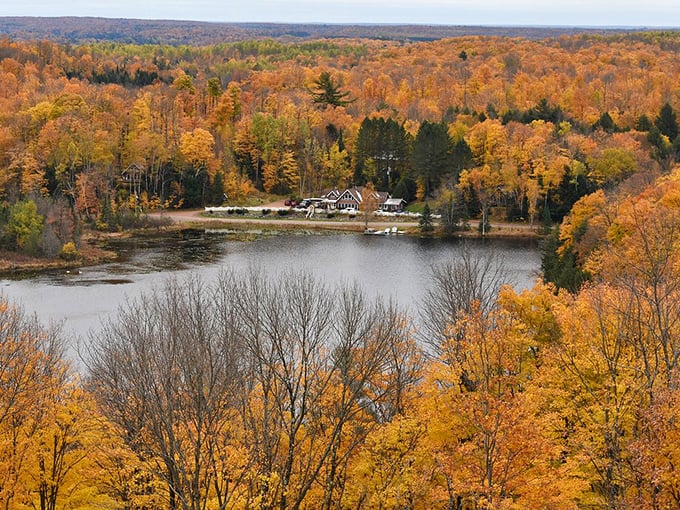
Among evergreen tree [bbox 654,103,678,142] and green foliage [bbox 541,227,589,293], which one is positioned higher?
evergreen tree [bbox 654,103,678,142]

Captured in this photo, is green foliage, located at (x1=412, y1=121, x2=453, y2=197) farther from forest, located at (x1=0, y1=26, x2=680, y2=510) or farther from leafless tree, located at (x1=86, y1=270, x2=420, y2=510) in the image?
leafless tree, located at (x1=86, y1=270, x2=420, y2=510)

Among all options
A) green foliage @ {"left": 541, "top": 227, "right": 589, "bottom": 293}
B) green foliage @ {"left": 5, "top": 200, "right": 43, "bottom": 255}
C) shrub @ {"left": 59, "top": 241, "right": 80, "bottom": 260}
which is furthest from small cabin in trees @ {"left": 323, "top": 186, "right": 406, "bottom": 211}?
green foliage @ {"left": 5, "top": 200, "right": 43, "bottom": 255}

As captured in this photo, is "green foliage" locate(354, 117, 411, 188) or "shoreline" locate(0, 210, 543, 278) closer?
"shoreline" locate(0, 210, 543, 278)

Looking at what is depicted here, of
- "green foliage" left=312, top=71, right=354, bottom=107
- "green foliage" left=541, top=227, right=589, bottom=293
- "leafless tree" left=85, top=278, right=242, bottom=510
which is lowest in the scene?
"green foliage" left=541, top=227, right=589, bottom=293

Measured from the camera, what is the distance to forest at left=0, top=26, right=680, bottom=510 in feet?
41.8

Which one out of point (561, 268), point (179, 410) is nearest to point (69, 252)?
point (561, 268)

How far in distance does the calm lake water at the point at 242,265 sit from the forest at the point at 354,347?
2.77 metres

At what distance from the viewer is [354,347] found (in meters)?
16.9

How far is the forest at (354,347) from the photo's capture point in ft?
41.8

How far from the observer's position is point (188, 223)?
2141 inches

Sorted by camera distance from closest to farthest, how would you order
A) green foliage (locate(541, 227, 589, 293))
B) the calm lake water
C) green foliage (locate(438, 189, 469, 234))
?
green foliage (locate(541, 227, 589, 293)) → the calm lake water → green foliage (locate(438, 189, 469, 234))

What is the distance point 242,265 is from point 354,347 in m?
24.9

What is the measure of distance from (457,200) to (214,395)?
40941 millimetres

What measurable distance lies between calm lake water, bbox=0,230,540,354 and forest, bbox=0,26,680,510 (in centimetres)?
277
